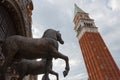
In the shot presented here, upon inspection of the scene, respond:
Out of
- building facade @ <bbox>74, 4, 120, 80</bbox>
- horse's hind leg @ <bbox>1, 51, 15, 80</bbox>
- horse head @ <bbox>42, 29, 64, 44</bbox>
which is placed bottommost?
horse's hind leg @ <bbox>1, 51, 15, 80</bbox>

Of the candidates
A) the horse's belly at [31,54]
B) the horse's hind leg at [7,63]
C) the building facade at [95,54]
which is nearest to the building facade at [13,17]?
the horse's hind leg at [7,63]

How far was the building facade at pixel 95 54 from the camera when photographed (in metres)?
63.7

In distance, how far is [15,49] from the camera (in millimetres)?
4586

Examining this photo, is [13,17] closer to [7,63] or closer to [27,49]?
[7,63]

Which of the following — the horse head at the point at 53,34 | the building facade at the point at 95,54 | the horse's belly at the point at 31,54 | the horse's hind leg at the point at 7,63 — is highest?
the building facade at the point at 95,54

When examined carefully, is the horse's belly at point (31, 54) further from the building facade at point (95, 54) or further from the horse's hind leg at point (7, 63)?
the building facade at point (95, 54)

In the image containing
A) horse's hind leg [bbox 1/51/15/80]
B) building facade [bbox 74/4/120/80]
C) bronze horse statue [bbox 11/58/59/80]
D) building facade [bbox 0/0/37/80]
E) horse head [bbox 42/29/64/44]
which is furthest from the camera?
building facade [bbox 74/4/120/80]

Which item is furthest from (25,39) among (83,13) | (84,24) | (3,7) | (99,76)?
(83,13)

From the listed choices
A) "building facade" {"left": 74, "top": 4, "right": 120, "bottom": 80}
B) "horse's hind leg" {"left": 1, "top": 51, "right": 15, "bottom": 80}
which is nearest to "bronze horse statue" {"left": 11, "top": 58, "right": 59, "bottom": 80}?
"horse's hind leg" {"left": 1, "top": 51, "right": 15, "bottom": 80}

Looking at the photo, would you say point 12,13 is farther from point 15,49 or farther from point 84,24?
point 84,24

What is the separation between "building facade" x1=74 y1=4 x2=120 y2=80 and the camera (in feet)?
209

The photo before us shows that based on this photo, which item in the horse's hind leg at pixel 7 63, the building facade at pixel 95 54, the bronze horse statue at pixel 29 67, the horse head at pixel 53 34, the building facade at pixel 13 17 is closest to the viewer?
the horse's hind leg at pixel 7 63

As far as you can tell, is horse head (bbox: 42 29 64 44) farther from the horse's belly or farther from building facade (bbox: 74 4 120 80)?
building facade (bbox: 74 4 120 80)

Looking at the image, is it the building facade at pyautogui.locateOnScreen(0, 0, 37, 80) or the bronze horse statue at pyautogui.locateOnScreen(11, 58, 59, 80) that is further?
the building facade at pyautogui.locateOnScreen(0, 0, 37, 80)
